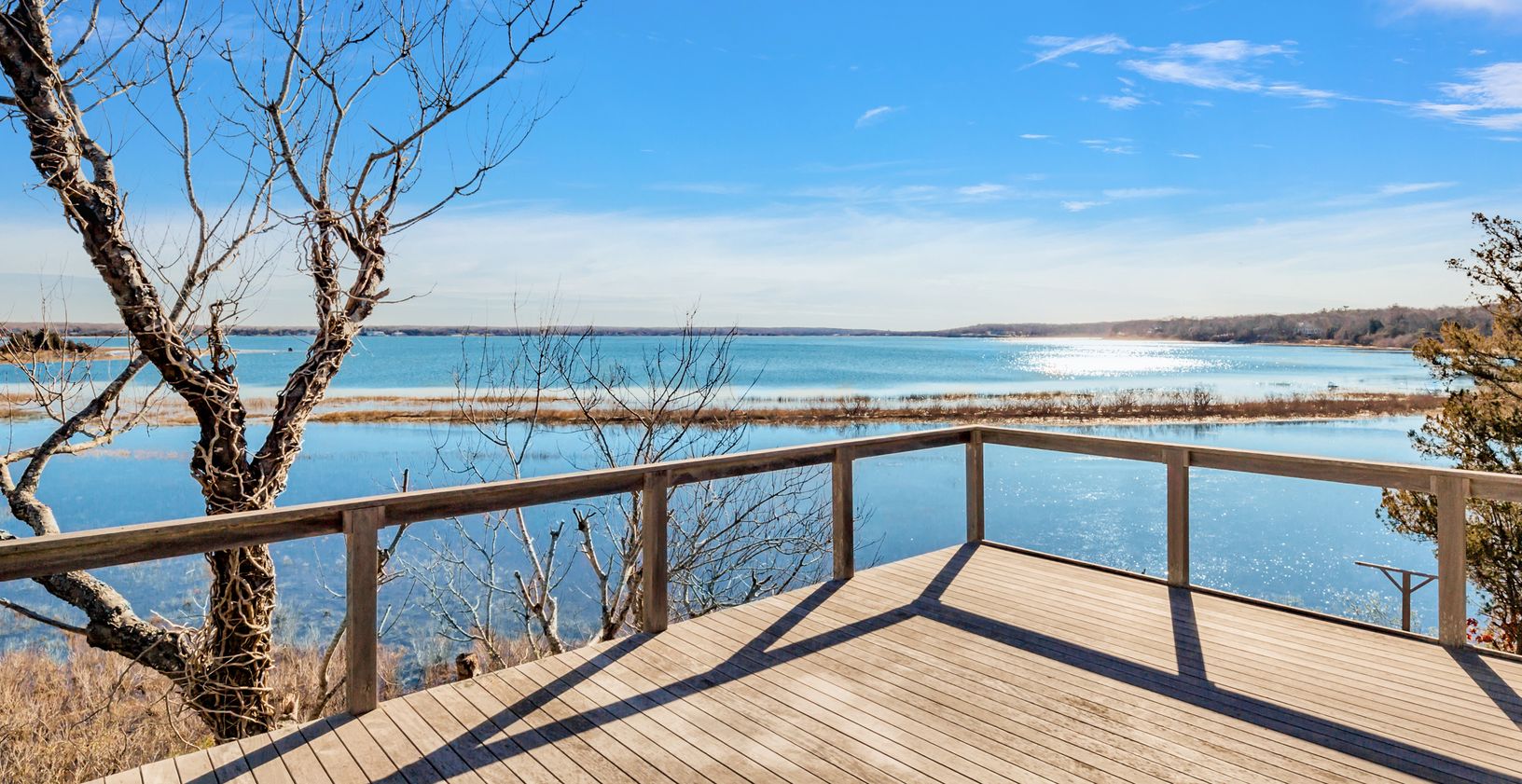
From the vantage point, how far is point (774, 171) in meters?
30.7

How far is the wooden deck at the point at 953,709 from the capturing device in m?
2.47

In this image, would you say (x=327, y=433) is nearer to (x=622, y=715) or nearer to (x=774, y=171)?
(x=774, y=171)

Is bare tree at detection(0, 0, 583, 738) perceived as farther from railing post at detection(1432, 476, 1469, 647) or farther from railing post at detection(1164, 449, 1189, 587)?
railing post at detection(1432, 476, 1469, 647)

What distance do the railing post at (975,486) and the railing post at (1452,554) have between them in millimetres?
2414

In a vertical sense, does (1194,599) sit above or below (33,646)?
above

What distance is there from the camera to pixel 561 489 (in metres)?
3.38

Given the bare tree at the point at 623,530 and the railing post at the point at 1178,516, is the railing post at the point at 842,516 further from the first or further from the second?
the railing post at the point at 1178,516

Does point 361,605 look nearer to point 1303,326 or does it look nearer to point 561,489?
point 561,489

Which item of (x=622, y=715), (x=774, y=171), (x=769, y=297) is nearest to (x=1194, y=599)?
(x=622, y=715)

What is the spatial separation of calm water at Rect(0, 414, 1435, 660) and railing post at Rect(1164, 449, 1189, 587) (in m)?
8.44

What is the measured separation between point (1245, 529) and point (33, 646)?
22.0 meters

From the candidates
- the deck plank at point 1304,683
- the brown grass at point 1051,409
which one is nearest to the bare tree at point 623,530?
the deck plank at point 1304,683

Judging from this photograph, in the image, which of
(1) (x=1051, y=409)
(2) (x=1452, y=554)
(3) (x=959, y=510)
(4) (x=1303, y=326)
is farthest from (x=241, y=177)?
(4) (x=1303, y=326)

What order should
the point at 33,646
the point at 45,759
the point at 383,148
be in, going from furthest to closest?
1. the point at 33,646
2. the point at 45,759
3. the point at 383,148
